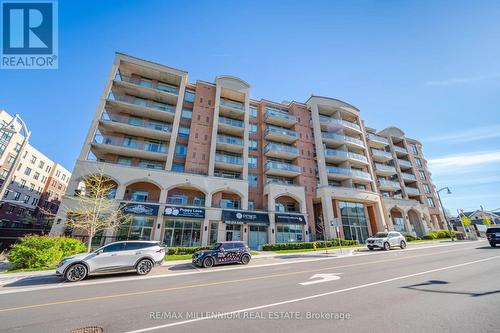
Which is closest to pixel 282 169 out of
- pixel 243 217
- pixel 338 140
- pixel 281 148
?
pixel 281 148

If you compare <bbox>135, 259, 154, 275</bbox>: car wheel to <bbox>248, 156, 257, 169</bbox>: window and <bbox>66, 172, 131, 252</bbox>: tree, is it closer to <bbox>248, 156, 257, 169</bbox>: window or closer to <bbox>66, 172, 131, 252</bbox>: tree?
<bbox>66, 172, 131, 252</bbox>: tree

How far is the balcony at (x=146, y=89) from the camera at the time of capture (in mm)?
27547

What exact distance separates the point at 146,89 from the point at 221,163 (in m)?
14.6

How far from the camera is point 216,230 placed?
24.4 metres

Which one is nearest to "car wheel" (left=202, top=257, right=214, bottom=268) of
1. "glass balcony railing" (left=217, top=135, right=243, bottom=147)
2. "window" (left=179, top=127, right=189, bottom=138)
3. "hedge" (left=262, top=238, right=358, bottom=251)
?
"hedge" (left=262, top=238, right=358, bottom=251)

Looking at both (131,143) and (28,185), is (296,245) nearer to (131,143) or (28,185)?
(131,143)

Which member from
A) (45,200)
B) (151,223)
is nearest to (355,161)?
(151,223)

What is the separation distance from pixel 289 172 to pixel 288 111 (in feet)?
44.7

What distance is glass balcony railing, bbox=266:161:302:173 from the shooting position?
100 ft

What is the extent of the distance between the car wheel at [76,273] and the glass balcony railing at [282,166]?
23667 mm

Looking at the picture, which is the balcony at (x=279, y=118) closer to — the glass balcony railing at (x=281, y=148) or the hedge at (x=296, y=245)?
the glass balcony railing at (x=281, y=148)

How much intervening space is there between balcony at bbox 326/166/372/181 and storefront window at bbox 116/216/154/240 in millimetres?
27069

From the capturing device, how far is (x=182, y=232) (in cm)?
2361

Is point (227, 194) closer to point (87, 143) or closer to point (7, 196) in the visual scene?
point (87, 143)
